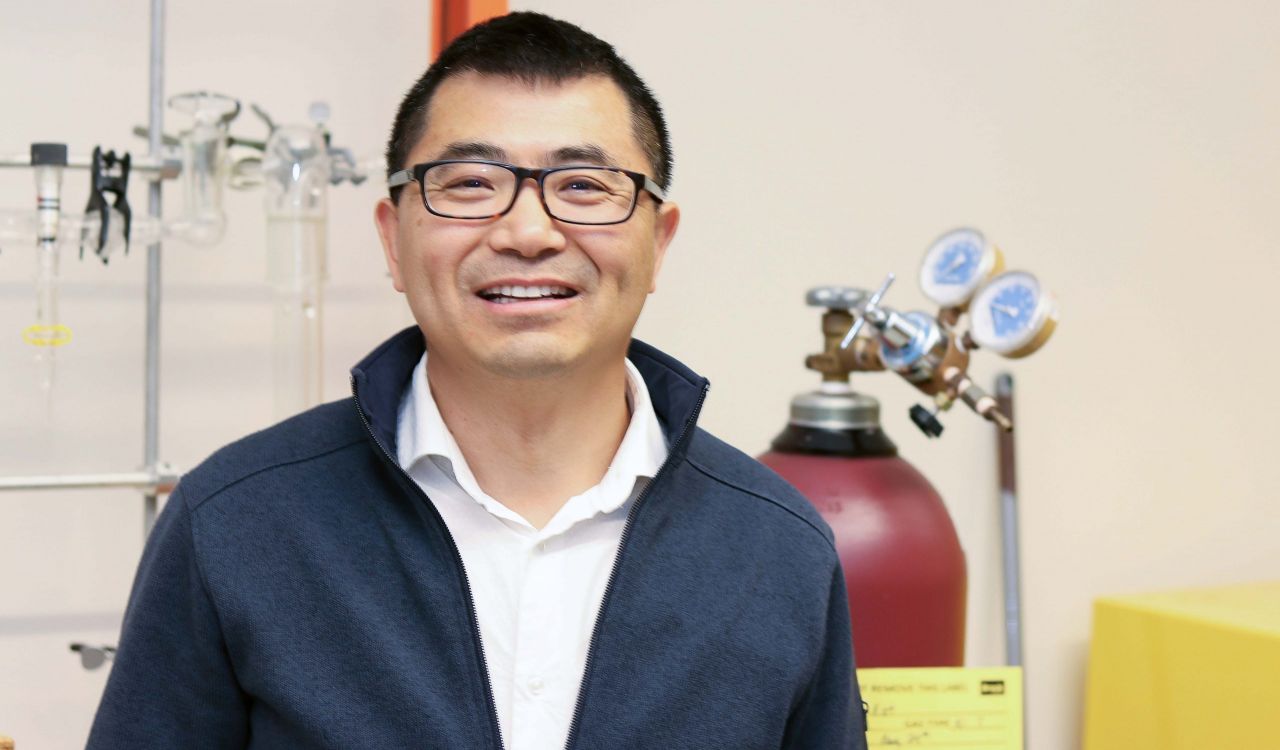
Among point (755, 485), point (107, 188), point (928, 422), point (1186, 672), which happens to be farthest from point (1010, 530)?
point (107, 188)

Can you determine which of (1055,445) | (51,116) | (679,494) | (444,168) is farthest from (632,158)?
(1055,445)

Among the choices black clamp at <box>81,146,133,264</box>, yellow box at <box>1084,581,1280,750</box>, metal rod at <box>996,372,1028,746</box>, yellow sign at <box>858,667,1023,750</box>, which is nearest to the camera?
yellow sign at <box>858,667,1023,750</box>

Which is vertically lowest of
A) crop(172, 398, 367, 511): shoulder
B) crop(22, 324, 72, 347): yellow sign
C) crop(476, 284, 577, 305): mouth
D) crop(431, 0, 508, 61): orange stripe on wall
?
crop(172, 398, 367, 511): shoulder

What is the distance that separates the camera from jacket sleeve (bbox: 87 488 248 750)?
0.93 metres

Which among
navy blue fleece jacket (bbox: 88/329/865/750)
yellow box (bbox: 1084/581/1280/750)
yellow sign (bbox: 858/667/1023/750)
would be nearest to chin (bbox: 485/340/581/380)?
navy blue fleece jacket (bbox: 88/329/865/750)

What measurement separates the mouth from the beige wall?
787mm

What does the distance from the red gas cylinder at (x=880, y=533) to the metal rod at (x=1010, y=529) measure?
0.56 m

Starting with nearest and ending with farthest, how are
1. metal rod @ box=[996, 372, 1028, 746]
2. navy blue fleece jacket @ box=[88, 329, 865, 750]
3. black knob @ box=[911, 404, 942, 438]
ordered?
1. navy blue fleece jacket @ box=[88, 329, 865, 750]
2. black knob @ box=[911, 404, 942, 438]
3. metal rod @ box=[996, 372, 1028, 746]

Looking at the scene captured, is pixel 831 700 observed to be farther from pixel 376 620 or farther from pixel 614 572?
pixel 376 620

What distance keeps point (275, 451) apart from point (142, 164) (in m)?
0.55

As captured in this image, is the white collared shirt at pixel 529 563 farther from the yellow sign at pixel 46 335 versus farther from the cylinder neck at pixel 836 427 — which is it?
the yellow sign at pixel 46 335

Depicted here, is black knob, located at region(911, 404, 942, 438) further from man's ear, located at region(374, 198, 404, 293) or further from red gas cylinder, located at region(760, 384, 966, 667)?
man's ear, located at region(374, 198, 404, 293)

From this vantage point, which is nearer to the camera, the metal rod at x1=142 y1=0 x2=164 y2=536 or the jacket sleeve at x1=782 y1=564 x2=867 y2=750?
the jacket sleeve at x1=782 y1=564 x2=867 y2=750

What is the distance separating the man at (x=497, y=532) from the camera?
3.08 feet
